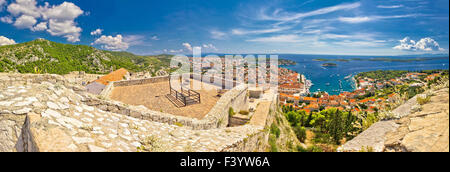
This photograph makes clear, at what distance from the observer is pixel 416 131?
7.18 feet

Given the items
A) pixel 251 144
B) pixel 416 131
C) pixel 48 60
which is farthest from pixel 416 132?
pixel 48 60

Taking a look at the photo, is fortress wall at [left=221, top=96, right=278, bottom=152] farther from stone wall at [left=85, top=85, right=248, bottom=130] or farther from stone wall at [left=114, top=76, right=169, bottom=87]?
stone wall at [left=114, top=76, right=169, bottom=87]

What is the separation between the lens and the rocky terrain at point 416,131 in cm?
189

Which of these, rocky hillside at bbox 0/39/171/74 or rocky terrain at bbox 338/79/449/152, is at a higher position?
rocky hillside at bbox 0/39/171/74

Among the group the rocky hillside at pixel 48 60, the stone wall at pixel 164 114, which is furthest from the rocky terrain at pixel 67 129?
the rocky hillside at pixel 48 60

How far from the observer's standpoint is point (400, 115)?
2971 mm

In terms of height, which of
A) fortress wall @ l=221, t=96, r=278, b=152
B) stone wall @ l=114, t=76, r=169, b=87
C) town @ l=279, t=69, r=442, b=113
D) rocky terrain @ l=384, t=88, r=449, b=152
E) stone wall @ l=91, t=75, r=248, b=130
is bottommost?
town @ l=279, t=69, r=442, b=113

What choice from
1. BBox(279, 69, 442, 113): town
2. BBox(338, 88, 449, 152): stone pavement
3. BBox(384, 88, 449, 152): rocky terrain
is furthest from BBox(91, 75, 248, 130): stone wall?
BBox(279, 69, 442, 113): town

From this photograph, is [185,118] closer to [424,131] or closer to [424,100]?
[424,131]

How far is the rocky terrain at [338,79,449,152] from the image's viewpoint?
6.19ft

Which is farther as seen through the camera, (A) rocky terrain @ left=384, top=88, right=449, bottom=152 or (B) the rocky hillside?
(B) the rocky hillside
